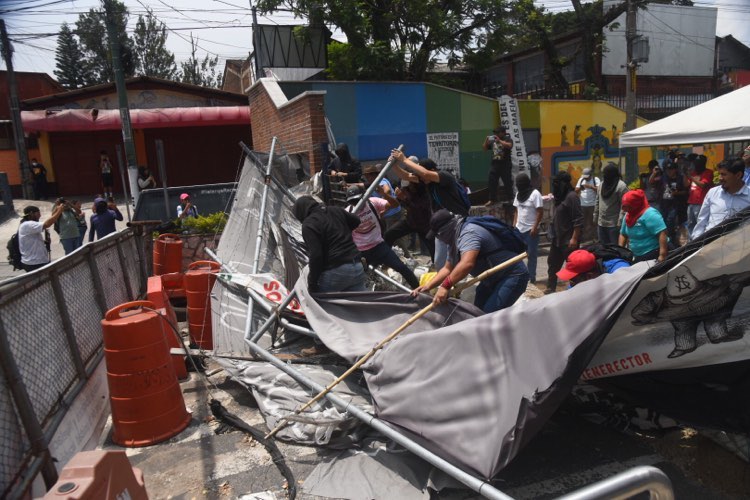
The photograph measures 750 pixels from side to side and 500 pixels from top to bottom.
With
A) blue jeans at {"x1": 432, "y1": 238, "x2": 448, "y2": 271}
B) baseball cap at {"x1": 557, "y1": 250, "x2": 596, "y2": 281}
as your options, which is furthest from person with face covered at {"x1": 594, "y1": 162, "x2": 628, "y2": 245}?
baseball cap at {"x1": 557, "y1": 250, "x2": 596, "y2": 281}

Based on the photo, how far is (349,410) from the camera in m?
3.57

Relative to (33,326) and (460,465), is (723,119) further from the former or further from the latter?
(33,326)

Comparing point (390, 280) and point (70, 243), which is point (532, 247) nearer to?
point (390, 280)

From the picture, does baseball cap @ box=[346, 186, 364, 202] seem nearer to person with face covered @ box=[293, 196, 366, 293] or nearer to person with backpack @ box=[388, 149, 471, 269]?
person with backpack @ box=[388, 149, 471, 269]

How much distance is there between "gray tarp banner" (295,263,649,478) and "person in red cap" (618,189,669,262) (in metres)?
2.94

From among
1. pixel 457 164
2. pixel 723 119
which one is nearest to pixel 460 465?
pixel 723 119

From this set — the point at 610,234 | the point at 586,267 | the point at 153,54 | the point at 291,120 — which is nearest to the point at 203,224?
the point at 291,120

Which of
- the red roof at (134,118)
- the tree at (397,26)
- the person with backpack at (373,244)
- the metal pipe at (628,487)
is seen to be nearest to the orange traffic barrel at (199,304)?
the person with backpack at (373,244)

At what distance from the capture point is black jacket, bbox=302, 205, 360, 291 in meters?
4.76

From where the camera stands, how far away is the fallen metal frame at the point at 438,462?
1502 mm

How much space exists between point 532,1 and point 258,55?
378 inches

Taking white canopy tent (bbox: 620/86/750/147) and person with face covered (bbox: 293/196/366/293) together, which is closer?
person with face covered (bbox: 293/196/366/293)

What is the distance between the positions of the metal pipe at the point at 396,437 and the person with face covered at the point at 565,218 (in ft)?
15.4

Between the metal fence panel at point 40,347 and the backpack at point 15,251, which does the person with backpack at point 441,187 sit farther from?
the backpack at point 15,251
